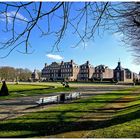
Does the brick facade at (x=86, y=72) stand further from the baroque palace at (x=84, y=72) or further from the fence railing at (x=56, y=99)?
the fence railing at (x=56, y=99)

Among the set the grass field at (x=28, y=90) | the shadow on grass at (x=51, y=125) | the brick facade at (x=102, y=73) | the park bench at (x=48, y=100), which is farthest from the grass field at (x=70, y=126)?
the brick facade at (x=102, y=73)

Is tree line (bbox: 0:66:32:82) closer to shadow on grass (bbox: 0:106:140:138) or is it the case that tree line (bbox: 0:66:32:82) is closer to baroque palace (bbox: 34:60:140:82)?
baroque palace (bbox: 34:60:140:82)

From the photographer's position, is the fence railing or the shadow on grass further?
the fence railing

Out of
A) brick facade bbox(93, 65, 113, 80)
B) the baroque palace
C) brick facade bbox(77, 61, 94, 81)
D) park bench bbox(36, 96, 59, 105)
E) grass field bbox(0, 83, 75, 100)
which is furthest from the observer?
brick facade bbox(93, 65, 113, 80)

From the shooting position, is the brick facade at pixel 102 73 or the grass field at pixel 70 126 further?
the brick facade at pixel 102 73

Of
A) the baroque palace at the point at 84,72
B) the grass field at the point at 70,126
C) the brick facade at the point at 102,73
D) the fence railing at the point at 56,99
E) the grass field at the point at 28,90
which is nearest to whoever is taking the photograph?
the grass field at the point at 70,126

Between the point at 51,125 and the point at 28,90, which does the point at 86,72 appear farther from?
the point at 51,125

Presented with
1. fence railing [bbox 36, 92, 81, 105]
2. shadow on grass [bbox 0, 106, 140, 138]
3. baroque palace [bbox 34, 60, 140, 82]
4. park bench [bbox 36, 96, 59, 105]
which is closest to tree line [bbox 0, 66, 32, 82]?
baroque palace [bbox 34, 60, 140, 82]

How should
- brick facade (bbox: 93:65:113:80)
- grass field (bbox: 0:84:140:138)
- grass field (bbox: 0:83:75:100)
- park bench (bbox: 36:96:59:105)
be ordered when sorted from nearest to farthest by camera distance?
grass field (bbox: 0:84:140:138), park bench (bbox: 36:96:59:105), grass field (bbox: 0:83:75:100), brick facade (bbox: 93:65:113:80)

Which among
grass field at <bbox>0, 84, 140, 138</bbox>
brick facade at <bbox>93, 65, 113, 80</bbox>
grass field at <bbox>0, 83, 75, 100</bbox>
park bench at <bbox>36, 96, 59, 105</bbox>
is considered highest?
brick facade at <bbox>93, 65, 113, 80</bbox>

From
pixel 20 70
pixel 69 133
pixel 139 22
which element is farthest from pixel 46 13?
pixel 20 70

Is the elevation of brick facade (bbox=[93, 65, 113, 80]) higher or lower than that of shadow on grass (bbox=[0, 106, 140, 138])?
higher

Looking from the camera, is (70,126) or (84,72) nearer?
(70,126)

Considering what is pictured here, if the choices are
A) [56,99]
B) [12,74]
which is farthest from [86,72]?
[56,99]
